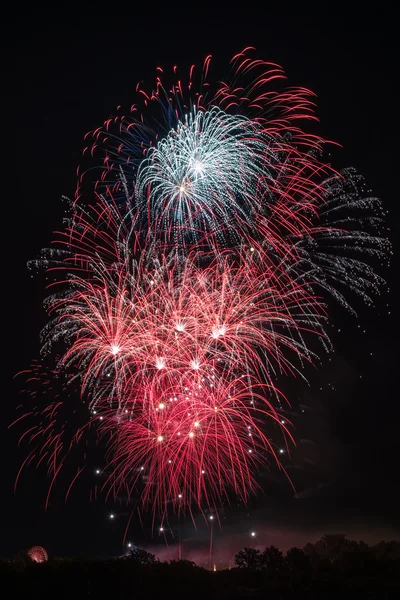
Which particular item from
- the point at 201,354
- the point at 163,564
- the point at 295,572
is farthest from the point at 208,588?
the point at 201,354

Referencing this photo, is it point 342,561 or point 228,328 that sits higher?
point 228,328

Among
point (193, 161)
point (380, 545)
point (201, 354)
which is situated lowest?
point (380, 545)

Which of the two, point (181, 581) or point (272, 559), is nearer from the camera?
point (181, 581)

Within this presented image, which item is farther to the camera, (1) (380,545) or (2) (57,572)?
(1) (380,545)

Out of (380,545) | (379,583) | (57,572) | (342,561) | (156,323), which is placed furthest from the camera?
(380,545)

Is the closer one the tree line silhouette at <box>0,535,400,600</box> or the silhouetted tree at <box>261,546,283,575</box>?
the tree line silhouette at <box>0,535,400,600</box>

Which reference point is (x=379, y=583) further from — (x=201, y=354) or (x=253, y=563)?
(x=201, y=354)

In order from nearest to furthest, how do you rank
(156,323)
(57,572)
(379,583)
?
1. (379,583)
2. (57,572)
3. (156,323)

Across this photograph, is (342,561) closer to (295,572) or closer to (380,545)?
(295,572)

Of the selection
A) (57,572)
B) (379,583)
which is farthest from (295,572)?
(57,572)

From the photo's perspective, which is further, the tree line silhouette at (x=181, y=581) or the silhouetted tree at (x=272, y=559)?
the silhouetted tree at (x=272, y=559)
